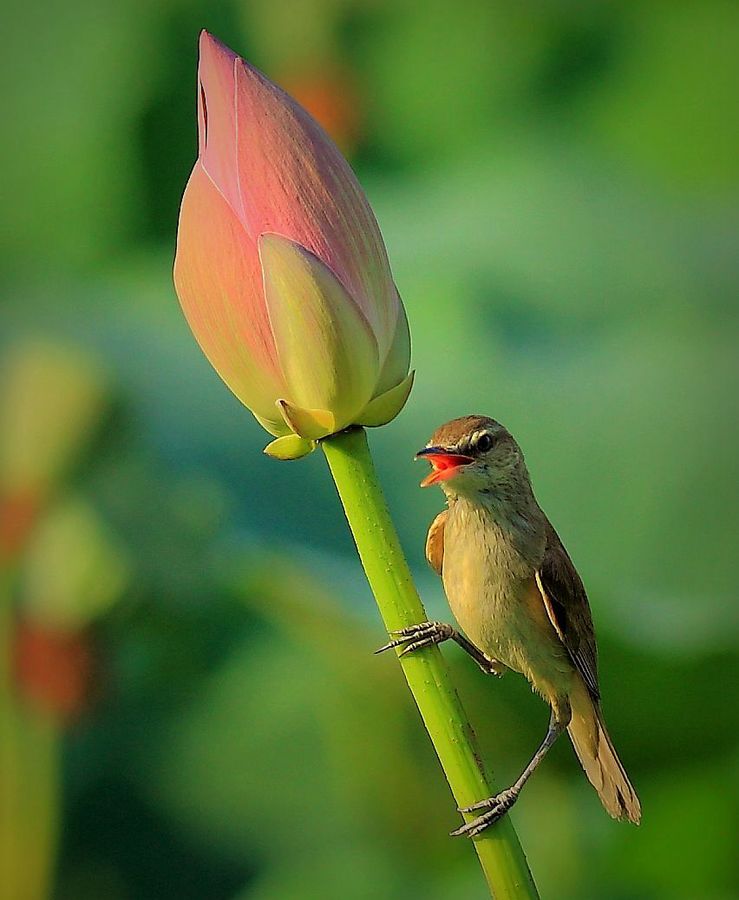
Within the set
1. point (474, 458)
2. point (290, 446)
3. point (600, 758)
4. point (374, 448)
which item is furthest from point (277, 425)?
point (374, 448)

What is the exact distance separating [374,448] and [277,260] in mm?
448

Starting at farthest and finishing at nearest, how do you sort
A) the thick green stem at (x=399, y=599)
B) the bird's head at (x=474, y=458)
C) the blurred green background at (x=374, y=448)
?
the blurred green background at (x=374, y=448) < the bird's head at (x=474, y=458) < the thick green stem at (x=399, y=599)

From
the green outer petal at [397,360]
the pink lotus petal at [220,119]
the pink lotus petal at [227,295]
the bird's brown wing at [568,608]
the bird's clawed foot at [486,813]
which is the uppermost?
the pink lotus petal at [220,119]

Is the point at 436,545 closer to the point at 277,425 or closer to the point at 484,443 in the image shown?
the point at 484,443

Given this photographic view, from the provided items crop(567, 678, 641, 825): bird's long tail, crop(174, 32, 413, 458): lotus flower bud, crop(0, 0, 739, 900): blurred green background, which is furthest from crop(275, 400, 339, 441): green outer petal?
crop(0, 0, 739, 900): blurred green background

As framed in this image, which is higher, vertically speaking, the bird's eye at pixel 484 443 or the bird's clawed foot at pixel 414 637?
the bird's eye at pixel 484 443

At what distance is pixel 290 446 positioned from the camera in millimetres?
235

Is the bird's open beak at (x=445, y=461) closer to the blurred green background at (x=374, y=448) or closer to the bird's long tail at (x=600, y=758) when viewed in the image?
the bird's long tail at (x=600, y=758)

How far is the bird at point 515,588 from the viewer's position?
37 cm

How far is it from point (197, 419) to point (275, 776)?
243 millimetres

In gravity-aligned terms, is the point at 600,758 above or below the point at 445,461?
below

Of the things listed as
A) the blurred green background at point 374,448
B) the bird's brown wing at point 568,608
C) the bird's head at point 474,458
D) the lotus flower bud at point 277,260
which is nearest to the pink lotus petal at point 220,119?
the lotus flower bud at point 277,260

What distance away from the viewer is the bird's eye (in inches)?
13.3

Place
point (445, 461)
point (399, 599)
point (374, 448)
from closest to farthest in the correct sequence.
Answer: point (399, 599) → point (445, 461) → point (374, 448)
